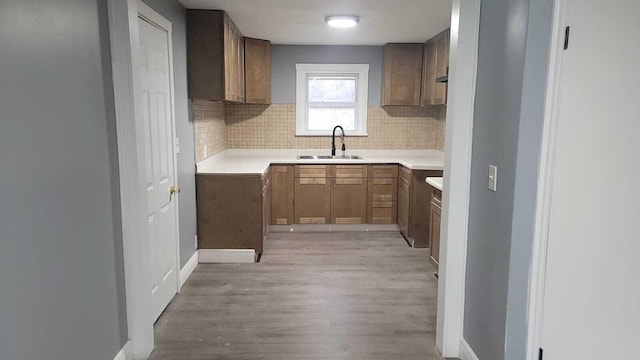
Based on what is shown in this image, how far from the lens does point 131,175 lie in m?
2.38

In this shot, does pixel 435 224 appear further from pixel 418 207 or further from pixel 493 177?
pixel 493 177

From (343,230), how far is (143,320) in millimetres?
3379

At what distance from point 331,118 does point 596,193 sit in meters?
4.66

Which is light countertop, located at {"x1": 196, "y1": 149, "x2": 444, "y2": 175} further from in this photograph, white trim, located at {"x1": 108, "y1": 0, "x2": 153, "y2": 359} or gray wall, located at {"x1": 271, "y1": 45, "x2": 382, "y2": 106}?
white trim, located at {"x1": 108, "y1": 0, "x2": 153, "y2": 359}

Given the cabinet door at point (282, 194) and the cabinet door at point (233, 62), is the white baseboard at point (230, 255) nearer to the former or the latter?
the cabinet door at point (282, 194)

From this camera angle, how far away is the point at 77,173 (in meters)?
1.90

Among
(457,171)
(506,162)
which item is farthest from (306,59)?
(506,162)

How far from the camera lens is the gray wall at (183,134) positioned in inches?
139

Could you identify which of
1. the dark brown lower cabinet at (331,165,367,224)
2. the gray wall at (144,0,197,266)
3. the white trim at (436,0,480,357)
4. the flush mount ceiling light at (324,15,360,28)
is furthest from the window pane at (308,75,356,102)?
the white trim at (436,0,480,357)

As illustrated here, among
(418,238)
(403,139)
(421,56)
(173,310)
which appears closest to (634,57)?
(173,310)

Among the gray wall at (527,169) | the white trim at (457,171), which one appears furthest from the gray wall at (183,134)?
the gray wall at (527,169)

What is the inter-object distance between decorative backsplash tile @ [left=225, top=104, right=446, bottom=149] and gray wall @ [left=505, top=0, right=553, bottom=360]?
13.4 feet

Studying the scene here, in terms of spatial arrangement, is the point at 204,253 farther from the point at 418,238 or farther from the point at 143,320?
the point at 418,238

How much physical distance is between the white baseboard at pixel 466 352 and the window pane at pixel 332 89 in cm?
403
